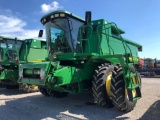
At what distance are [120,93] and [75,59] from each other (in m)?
1.72

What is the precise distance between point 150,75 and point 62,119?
49.2ft

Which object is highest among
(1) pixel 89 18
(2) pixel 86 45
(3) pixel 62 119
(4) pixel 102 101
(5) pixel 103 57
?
(1) pixel 89 18

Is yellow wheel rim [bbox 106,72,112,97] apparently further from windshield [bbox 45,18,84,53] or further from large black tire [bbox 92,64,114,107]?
windshield [bbox 45,18,84,53]

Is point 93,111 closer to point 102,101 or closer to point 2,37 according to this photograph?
point 102,101

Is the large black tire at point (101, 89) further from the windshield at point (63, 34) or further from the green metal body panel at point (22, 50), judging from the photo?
the green metal body panel at point (22, 50)

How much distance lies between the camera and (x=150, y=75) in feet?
59.4

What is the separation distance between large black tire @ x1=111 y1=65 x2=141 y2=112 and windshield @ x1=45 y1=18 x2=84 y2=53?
5.46ft

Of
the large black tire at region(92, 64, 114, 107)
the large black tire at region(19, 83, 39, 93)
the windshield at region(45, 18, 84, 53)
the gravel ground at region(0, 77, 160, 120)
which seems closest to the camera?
the gravel ground at region(0, 77, 160, 120)

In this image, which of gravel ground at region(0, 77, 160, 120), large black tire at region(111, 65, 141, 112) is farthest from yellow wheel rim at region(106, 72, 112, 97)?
gravel ground at region(0, 77, 160, 120)

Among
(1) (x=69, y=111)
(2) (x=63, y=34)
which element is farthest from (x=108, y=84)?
(2) (x=63, y=34)

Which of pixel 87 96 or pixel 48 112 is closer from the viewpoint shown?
pixel 48 112

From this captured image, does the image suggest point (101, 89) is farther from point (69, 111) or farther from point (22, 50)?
point (22, 50)

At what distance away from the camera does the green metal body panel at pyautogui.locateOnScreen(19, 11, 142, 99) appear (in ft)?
17.0

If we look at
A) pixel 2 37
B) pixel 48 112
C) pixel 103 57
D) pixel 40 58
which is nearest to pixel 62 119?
pixel 48 112
